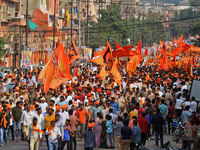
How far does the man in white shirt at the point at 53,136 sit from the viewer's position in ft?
40.1

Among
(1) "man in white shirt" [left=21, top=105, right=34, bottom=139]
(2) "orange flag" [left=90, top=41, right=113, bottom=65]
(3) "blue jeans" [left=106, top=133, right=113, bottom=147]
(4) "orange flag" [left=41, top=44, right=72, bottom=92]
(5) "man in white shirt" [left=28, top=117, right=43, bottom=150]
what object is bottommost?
(3) "blue jeans" [left=106, top=133, right=113, bottom=147]

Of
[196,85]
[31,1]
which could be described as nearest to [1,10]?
[31,1]

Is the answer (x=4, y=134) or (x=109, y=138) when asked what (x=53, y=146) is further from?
(x=4, y=134)

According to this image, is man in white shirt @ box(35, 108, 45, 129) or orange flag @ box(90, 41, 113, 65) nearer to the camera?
man in white shirt @ box(35, 108, 45, 129)

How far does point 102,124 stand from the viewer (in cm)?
1412

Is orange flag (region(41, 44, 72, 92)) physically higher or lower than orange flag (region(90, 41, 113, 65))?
lower

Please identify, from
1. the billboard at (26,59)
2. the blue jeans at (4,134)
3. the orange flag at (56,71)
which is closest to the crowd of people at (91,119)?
the blue jeans at (4,134)

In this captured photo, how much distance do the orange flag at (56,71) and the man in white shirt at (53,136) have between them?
5.17 meters

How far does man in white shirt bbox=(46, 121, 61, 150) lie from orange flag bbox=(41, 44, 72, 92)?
17.0 feet

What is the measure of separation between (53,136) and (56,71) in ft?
19.9

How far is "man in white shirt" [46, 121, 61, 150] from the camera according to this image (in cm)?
1223

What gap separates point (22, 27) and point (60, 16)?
21.1 metres

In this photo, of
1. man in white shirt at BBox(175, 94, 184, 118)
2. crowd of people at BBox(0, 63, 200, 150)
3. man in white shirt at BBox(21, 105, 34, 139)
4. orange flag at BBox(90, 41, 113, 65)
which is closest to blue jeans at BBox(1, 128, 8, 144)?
Result: crowd of people at BBox(0, 63, 200, 150)

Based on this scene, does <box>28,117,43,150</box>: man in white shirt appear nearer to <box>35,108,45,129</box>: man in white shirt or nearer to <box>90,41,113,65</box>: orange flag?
<box>35,108,45,129</box>: man in white shirt
